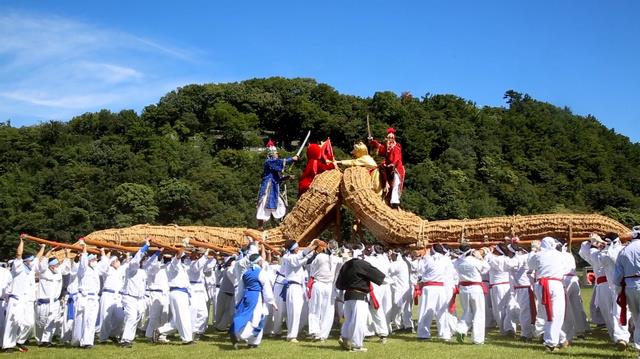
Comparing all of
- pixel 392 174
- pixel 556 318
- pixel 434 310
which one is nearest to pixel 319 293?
pixel 434 310

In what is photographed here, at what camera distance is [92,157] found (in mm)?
59781

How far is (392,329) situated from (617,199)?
4901 centimetres

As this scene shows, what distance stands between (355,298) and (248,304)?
228cm

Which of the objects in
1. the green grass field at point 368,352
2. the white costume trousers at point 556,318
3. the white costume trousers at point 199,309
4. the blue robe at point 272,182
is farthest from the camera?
the blue robe at point 272,182

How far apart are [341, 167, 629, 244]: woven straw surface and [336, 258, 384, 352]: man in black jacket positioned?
3372 millimetres

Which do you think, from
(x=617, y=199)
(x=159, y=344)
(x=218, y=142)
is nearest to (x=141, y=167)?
(x=218, y=142)

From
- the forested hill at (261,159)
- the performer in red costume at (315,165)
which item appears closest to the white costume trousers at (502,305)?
the performer in red costume at (315,165)

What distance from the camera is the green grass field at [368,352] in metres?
11.4

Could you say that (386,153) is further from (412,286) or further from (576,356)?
(576,356)

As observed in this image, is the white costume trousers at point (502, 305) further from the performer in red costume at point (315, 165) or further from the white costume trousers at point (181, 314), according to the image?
the white costume trousers at point (181, 314)

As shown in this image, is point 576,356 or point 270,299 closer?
point 576,356

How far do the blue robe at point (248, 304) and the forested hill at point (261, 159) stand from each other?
3789 centimetres

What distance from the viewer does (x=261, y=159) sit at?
68.6 m

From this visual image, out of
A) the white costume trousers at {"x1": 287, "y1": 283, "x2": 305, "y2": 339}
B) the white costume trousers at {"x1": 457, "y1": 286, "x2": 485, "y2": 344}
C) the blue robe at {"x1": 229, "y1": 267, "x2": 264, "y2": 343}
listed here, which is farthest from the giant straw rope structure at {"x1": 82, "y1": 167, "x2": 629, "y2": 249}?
the blue robe at {"x1": 229, "y1": 267, "x2": 264, "y2": 343}
